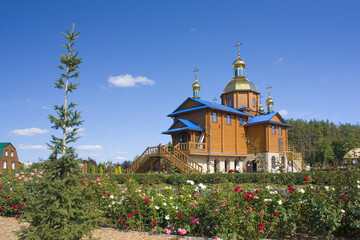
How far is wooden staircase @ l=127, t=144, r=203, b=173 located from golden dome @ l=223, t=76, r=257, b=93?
1325 cm

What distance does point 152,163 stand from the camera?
26.1 meters

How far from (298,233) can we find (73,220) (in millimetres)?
4910

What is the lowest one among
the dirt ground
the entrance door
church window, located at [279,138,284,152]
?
the dirt ground

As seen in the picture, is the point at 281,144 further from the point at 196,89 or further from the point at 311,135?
the point at 311,135

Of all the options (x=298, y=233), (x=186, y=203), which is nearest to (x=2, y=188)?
(x=186, y=203)

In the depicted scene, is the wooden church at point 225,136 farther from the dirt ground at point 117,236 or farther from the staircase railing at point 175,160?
the dirt ground at point 117,236

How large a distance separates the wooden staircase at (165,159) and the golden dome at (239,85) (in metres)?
13.3

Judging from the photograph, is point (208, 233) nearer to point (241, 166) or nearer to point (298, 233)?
point (298, 233)

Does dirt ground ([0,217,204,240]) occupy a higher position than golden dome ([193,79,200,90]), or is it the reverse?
golden dome ([193,79,200,90])

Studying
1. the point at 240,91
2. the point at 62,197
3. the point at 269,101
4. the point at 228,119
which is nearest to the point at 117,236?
the point at 62,197

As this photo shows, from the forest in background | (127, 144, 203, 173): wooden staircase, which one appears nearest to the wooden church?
(127, 144, 203, 173): wooden staircase

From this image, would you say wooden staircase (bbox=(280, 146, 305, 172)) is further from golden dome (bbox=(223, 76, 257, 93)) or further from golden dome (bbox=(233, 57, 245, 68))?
golden dome (bbox=(233, 57, 245, 68))

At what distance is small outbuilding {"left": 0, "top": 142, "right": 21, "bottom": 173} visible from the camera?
41.1 meters

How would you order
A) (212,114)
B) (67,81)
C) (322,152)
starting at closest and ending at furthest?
(67,81)
(212,114)
(322,152)
